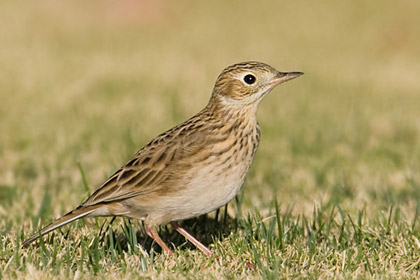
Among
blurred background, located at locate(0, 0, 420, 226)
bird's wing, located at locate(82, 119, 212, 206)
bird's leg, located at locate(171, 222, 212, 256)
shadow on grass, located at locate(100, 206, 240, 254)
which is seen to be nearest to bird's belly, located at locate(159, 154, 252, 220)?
bird's wing, located at locate(82, 119, 212, 206)

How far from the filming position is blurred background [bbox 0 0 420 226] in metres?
A: 8.08

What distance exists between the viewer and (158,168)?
5.27 m

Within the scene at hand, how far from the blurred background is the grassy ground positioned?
0.10 ft

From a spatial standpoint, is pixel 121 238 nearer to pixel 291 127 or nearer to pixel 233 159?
pixel 233 159

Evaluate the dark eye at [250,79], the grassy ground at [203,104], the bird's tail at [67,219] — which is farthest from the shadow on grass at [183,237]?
the dark eye at [250,79]

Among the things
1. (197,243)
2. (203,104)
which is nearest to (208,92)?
(203,104)

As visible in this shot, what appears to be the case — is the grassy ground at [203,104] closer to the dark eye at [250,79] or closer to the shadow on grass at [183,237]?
the shadow on grass at [183,237]

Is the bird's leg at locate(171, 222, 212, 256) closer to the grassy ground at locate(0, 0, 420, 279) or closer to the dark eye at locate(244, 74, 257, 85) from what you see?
the grassy ground at locate(0, 0, 420, 279)

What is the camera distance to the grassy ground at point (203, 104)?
5.27 m

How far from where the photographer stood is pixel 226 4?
63.4 ft

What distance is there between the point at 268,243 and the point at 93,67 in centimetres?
826

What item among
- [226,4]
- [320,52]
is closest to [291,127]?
[320,52]

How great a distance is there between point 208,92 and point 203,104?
65 cm

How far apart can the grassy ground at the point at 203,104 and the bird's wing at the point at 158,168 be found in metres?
0.30
